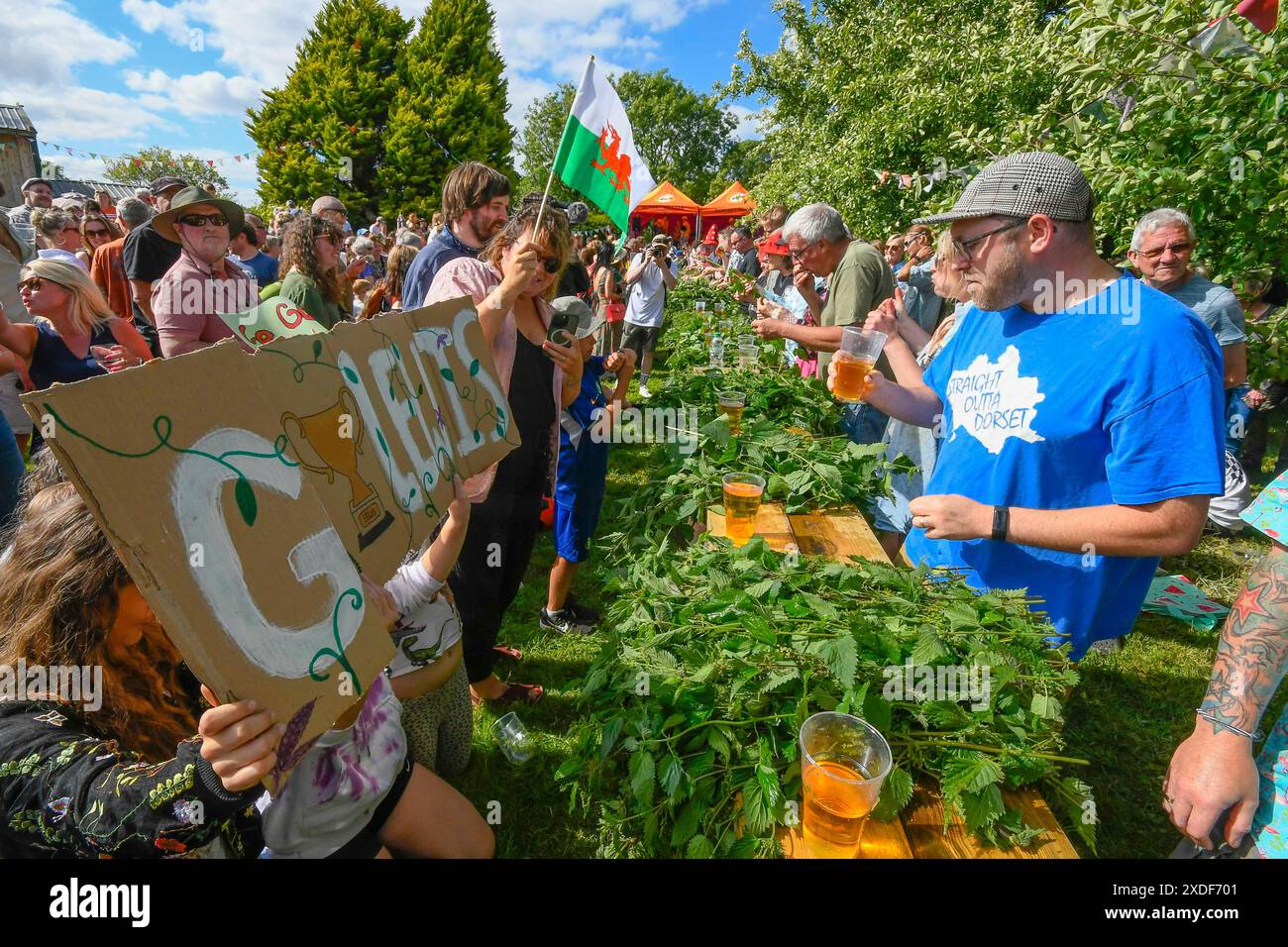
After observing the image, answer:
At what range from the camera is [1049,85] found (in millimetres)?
6203

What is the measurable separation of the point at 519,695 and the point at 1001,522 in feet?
8.89

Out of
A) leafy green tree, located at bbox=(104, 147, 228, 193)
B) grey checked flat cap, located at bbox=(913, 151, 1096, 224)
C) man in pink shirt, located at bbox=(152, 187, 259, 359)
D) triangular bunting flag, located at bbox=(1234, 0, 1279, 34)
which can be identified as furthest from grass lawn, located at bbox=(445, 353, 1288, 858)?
leafy green tree, located at bbox=(104, 147, 228, 193)

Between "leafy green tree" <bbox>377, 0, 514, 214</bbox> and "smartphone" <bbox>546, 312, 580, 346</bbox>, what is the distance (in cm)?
3339

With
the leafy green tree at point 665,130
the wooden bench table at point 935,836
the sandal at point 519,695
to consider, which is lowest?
the sandal at point 519,695

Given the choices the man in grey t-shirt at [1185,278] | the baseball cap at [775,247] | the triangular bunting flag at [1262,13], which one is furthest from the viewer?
the baseball cap at [775,247]

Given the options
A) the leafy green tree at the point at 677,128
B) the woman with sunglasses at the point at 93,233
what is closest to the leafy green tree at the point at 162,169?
the leafy green tree at the point at 677,128

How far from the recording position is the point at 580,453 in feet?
12.8

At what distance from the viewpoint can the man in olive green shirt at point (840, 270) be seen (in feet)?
14.8

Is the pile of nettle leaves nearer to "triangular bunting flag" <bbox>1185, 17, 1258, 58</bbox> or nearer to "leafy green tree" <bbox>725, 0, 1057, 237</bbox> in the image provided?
"triangular bunting flag" <bbox>1185, 17, 1258, 58</bbox>

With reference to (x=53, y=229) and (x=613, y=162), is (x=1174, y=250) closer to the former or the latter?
(x=613, y=162)

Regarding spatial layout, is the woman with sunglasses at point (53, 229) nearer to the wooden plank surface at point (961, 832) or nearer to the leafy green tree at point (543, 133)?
the wooden plank surface at point (961, 832)

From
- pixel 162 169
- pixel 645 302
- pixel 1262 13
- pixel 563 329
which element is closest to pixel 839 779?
pixel 563 329

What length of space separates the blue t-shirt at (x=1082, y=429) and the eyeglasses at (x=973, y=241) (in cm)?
29

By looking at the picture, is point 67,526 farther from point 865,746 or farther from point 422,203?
point 422,203
